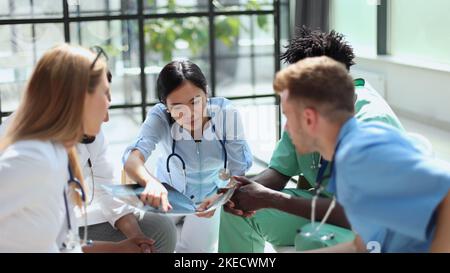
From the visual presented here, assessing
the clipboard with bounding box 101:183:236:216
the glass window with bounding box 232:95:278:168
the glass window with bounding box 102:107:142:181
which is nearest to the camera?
the clipboard with bounding box 101:183:236:216

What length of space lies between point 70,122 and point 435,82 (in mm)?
4097

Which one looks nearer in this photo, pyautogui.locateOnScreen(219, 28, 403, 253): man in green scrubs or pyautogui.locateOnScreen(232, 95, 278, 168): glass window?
pyautogui.locateOnScreen(219, 28, 403, 253): man in green scrubs

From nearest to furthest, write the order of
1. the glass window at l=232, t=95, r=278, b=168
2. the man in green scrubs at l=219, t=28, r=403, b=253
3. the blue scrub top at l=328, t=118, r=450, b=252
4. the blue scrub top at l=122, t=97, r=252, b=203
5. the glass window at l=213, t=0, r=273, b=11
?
the blue scrub top at l=328, t=118, r=450, b=252
the man in green scrubs at l=219, t=28, r=403, b=253
the blue scrub top at l=122, t=97, r=252, b=203
the glass window at l=213, t=0, r=273, b=11
the glass window at l=232, t=95, r=278, b=168

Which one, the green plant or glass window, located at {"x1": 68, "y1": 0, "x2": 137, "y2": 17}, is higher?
glass window, located at {"x1": 68, "y1": 0, "x2": 137, "y2": 17}

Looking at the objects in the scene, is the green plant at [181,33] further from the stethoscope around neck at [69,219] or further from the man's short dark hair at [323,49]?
the stethoscope around neck at [69,219]

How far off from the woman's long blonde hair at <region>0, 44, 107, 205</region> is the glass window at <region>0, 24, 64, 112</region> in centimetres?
204

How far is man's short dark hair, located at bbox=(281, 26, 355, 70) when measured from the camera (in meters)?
2.40

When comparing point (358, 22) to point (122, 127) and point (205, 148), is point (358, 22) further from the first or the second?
point (205, 148)

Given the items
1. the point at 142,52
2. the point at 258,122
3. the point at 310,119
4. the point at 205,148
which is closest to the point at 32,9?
the point at 142,52

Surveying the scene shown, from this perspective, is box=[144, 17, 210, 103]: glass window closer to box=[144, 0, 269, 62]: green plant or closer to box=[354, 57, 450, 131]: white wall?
box=[144, 0, 269, 62]: green plant

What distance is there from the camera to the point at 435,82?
5.25 m

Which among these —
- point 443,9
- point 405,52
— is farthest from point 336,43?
point 405,52

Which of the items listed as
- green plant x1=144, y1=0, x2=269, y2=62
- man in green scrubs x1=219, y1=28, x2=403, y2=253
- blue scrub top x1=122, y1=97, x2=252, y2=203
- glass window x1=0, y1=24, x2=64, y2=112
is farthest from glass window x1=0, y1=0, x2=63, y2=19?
green plant x1=144, y1=0, x2=269, y2=62
